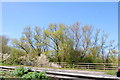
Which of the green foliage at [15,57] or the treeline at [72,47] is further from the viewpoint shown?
the treeline at [72,47]

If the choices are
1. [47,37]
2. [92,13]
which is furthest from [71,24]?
[92,13]

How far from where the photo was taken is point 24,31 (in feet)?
38.3

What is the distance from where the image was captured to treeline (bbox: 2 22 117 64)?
10.4 metres

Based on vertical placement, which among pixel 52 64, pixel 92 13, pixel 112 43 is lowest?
pixel 52 64

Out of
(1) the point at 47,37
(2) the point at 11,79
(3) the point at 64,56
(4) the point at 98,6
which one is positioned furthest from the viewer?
(1) the point at 47,37

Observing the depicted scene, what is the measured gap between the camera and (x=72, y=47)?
10594 millimetres

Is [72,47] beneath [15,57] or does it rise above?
above

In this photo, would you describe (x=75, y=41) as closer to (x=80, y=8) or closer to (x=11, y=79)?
(x=80, y=8)

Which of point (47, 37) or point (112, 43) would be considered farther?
point (47, 37)

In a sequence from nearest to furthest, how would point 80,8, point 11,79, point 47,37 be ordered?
point 11,79, point 80,8, point 47,37

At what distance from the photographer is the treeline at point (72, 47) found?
34.3 ft

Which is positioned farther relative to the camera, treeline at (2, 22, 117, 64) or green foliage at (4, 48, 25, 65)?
treeline at (2, 22, 117, 64)

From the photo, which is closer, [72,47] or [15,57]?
[72,47]

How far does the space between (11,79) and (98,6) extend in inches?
205
